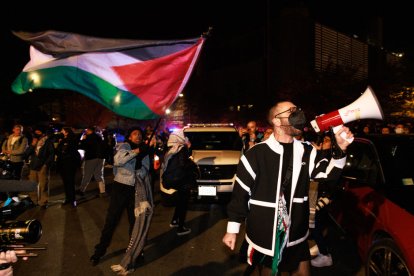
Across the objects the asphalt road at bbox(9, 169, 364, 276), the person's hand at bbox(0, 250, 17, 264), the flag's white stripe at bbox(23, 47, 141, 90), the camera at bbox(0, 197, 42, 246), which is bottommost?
the asphalt road at bbox(9, 169, 364, 276)

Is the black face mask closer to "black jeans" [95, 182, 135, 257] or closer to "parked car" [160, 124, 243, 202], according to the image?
"black jeans" [95, 182, 135, 257]

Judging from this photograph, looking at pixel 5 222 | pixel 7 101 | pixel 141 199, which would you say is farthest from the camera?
pixel 7 101

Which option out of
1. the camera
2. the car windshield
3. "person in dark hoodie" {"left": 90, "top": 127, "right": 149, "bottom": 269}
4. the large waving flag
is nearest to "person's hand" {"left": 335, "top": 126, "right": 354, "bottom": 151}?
the large waving flag

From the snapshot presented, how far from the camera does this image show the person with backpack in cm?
653

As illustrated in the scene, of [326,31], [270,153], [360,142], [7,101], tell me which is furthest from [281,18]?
[270,153]

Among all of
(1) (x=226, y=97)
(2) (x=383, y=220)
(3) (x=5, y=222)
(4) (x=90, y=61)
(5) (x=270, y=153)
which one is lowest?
(2) (x=383, y=220)

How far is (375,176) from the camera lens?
172 inches

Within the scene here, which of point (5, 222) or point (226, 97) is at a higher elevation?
point (226, 97)

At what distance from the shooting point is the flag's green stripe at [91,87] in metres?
4.25

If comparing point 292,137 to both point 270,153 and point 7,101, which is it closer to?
point 270,153

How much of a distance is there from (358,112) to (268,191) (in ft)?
3.01

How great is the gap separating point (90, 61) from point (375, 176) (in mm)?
3617

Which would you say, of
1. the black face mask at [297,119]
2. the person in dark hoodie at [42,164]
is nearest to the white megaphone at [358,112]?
the black face mask at [297,119]

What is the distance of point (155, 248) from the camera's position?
5.83 metres
